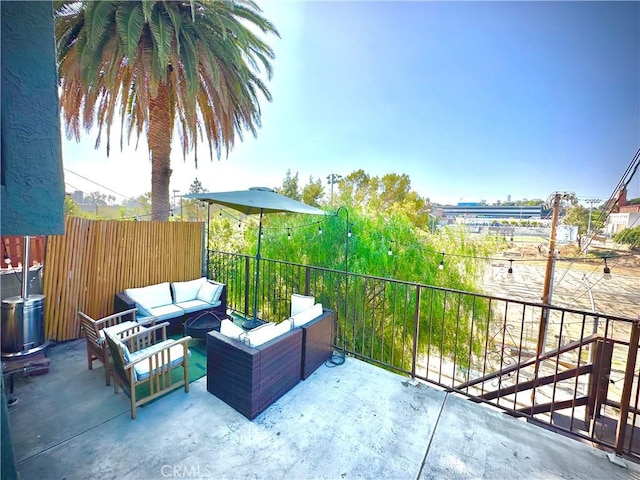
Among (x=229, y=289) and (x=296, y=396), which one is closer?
(x=296, y=396)

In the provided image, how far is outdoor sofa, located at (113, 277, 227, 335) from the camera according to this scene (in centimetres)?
375

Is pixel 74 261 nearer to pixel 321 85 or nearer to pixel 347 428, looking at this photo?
pixel 347 428

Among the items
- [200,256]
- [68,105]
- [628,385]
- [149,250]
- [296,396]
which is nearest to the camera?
[628,385]

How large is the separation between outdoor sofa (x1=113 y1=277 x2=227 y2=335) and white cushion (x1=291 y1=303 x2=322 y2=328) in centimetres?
184

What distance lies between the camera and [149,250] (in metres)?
4.73

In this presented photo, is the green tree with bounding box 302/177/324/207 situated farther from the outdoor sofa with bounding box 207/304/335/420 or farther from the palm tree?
the outdoor sofa with bounding box 207/304/335/420

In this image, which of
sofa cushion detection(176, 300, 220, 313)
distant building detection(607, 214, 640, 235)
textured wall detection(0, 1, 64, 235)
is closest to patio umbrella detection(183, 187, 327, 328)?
sofa cushion detection(176, 300, 220, 313)

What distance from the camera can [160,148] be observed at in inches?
224

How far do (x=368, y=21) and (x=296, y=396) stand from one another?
7.22m

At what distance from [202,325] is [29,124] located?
330 centimetres

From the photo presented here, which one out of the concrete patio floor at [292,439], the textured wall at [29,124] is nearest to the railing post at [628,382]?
the concrete patio floor at [292,439]

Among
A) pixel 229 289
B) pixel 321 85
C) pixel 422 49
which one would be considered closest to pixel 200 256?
pixel 229 289

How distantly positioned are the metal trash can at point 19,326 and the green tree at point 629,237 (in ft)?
43.0

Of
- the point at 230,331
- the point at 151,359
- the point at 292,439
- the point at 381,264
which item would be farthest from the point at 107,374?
the point at 381,264
